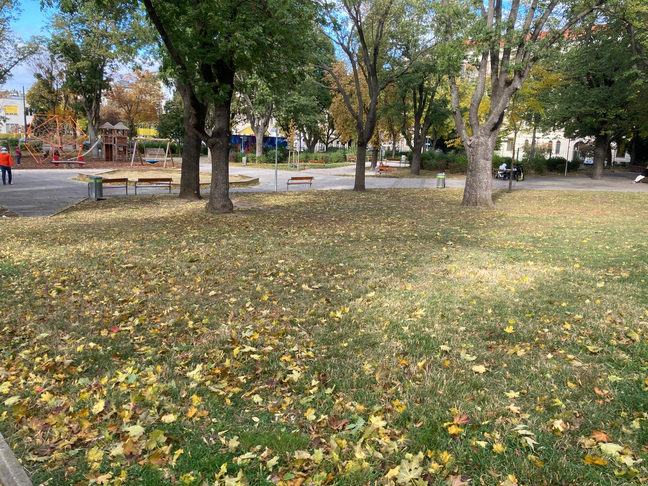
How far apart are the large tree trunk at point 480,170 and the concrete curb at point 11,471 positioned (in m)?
15.2

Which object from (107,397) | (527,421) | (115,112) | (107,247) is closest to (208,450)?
(107,397)

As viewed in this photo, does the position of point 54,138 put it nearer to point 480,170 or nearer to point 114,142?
point 114,142

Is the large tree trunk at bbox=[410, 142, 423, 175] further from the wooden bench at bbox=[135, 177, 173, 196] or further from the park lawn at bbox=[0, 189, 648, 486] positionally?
the park lawn at bbox=[0, 189, 648, 486]

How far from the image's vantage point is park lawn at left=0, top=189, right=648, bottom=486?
9.10 ft

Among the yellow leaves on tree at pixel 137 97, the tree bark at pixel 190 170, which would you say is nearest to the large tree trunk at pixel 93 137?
the yellow leaves on tree at pixel 137 97

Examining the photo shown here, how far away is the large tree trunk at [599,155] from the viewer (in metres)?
31.6

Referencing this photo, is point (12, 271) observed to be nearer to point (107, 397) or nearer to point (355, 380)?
point (107, 397)

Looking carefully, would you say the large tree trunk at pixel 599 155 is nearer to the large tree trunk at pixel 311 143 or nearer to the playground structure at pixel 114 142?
the large tree trunk at pixel 311 143

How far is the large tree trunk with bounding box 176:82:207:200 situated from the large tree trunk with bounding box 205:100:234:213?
2.76 feet

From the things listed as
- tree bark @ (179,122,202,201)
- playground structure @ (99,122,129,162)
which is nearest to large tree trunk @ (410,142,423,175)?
tree bark @ (179,122,202,201)

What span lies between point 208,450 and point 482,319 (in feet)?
10.5

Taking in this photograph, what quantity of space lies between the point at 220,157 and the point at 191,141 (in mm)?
3648

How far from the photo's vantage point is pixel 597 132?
3231cm

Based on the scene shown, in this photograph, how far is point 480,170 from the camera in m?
16.0
